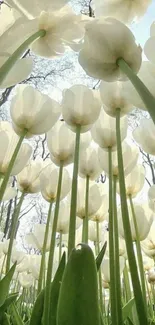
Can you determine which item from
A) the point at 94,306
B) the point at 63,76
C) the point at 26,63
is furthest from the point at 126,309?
the point at 63,76

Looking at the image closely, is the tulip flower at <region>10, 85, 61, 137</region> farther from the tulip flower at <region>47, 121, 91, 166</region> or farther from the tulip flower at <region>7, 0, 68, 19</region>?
the tulip flower at <region>7, 0, 68, 19</region>

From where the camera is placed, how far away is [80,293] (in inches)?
11.9

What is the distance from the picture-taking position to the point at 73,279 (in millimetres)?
303

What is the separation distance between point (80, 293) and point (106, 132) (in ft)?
1.05

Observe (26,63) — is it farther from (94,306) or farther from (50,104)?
(94,306)

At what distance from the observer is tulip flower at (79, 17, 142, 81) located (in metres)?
0.36

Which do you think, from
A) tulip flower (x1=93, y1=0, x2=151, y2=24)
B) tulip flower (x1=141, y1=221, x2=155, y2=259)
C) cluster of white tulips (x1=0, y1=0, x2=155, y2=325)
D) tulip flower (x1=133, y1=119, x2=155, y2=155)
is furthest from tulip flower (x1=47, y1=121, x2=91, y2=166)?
tulip flower (x1=141, y1=221, x2=155, y2=259)

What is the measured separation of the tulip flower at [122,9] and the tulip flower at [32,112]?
0.17m

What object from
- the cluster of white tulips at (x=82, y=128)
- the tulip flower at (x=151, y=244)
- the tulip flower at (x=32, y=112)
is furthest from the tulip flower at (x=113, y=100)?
the tulip flower at (x=151, y=244)

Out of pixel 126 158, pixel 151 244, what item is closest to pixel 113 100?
pixel 126 158

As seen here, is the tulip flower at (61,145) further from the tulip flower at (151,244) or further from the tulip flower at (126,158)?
the tulip flower at (151,244)

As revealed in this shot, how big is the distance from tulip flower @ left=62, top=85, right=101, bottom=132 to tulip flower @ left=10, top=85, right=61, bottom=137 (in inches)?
1.2

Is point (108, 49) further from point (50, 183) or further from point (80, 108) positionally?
point (50, 183)

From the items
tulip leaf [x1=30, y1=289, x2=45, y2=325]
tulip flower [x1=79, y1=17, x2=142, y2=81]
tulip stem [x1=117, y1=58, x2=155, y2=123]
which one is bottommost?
tulip leaf [x1=30, y1=289, x2=45, y2=325]
